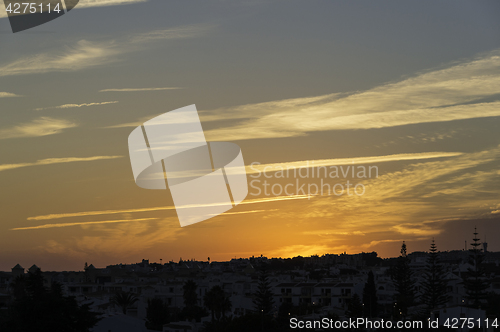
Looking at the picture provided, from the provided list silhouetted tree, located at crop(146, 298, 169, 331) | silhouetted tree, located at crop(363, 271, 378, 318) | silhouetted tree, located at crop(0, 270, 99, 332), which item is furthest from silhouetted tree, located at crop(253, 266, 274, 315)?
silhouetted tree, located at crop(0, 270, 99, 332)

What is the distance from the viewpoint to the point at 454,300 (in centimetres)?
6284

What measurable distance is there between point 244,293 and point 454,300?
23759 mm

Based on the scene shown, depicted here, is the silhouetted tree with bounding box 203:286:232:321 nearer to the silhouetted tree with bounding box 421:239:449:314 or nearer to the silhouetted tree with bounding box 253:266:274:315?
the silhouetted tree with bounding box 253:266:274:315

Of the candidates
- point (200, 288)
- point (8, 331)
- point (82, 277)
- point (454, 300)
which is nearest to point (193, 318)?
point (200, 288)

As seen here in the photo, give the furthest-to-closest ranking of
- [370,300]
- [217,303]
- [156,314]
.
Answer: [370,300] → [156,314] → [217,303]

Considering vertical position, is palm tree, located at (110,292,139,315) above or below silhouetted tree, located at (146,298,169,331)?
above

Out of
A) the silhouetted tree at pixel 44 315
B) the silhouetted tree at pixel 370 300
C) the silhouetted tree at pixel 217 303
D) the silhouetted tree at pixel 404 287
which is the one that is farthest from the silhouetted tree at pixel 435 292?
the silhouetted tree at pixel 44 315

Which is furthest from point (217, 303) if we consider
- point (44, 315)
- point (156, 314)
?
point (44, 315)

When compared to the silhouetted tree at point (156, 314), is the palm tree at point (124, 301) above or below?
above

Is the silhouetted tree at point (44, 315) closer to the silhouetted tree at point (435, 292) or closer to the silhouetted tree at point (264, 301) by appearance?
the silhouetted tree at point (264, 301)

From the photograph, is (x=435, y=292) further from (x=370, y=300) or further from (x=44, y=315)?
(x=44, y=315)

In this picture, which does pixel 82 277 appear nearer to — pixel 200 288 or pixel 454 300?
pixel 200 288

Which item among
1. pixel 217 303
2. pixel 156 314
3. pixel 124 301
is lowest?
pixel 156 314

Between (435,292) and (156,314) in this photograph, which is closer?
(156,314)
